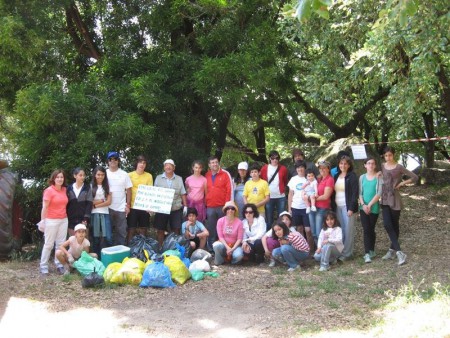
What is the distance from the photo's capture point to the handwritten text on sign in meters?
8.66

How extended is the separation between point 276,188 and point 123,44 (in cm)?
501

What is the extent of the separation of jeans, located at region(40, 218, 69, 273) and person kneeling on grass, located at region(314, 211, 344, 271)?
3895 millimetres

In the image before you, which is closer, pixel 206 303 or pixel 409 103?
pixel 206 303

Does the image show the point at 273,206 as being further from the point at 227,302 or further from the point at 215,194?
the point at 227,302

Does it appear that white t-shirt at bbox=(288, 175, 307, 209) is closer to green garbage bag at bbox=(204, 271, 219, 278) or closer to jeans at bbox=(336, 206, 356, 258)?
jeans at bbox=(336, 206, 356, 258)

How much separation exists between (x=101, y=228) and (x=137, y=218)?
73 centimetres

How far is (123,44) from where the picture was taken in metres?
11.6

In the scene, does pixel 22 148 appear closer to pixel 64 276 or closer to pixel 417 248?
pixel 64 276

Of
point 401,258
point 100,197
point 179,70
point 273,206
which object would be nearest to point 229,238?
point 273,206

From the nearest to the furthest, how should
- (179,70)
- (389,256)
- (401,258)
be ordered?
(401,258)
(389,256)
(179,70)

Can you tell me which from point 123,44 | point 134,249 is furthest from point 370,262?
point 123,44

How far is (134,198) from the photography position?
882cm

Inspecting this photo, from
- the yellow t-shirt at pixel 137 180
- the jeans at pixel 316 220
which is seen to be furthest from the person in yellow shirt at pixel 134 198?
the jeans at pixel 316 220

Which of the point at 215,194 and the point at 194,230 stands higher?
the point at 215,194
